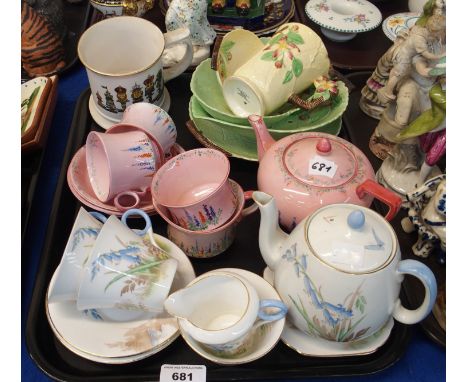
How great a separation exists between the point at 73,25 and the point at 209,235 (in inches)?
37.5

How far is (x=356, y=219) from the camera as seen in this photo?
58cm

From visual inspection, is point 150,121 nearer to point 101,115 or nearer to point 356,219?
point 101,115

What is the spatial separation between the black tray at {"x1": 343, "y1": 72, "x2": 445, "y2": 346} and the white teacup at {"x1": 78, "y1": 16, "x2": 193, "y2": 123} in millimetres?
432

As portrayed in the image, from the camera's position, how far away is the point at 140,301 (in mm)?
672

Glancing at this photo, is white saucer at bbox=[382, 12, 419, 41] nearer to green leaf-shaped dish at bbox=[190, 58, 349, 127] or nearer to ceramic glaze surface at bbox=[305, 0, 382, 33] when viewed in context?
ceramic glaze surface at bbox=[305, 0, 382, 33]

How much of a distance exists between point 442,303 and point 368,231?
11.4 inches

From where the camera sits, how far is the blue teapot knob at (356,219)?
584 millimetres

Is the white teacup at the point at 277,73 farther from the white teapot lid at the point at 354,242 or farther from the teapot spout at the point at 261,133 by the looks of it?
the white teapot lid at the point at 354,242

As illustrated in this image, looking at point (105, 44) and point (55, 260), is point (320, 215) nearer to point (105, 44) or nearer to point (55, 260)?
point (55, 260)

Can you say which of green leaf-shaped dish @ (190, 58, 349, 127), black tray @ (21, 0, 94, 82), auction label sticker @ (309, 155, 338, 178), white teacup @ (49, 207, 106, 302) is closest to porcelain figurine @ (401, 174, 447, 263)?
auction label sticker @ (309, 155, 338, 178)

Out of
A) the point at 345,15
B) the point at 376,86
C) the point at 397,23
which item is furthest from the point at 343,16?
the point at 376,86

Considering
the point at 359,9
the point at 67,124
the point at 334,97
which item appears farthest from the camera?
the point at 359,9

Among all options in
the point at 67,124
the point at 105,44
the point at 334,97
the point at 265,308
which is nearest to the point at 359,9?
the point at 334,97
